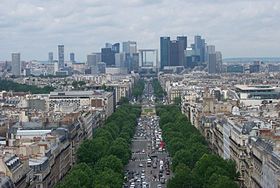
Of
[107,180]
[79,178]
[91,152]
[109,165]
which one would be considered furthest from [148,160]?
[79,178]

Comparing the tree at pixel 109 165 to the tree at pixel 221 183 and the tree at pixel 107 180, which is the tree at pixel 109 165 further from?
the tree at pixel 221 183

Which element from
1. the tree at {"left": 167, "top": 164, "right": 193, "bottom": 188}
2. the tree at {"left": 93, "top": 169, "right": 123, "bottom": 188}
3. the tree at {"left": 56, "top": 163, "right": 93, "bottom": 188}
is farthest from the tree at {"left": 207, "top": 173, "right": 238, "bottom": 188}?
the tree at {"left": 56, "top": 163, "right": 93, "bottom": 188}

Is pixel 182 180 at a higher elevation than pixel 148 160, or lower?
higher

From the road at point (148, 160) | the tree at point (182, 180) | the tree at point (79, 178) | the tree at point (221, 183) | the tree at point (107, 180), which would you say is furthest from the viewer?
the road at point (148, 160)

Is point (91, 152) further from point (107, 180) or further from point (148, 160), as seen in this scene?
point (107, 180)

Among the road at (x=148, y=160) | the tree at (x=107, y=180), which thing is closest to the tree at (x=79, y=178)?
the tree at (x=107, y=180)

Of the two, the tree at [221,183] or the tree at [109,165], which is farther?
the tree at [109,165]

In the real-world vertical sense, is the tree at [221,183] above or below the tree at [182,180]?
above

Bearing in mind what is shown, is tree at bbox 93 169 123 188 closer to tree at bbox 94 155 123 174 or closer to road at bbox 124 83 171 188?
road at bbox 124 83 171 188
